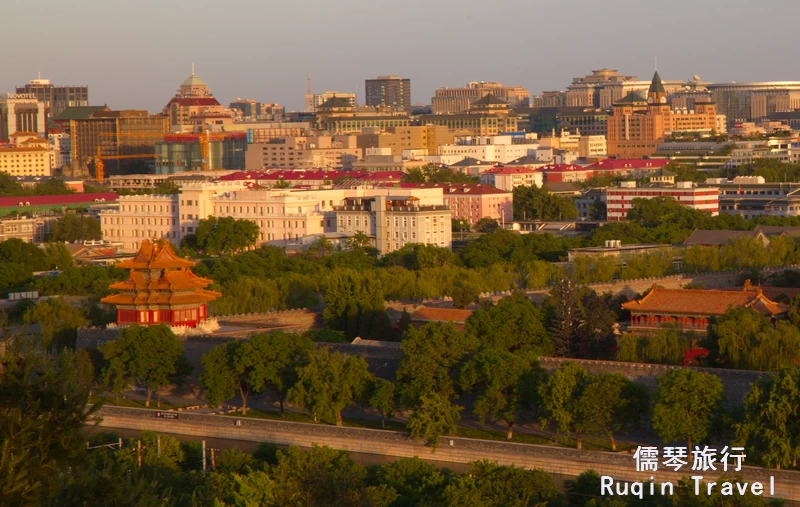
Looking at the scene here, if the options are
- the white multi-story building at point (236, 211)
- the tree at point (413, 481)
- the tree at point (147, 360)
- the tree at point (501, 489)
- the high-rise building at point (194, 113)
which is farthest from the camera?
the high-rise building at point (194, 113)

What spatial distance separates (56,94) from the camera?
484 feet

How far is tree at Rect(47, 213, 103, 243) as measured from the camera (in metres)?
58.3

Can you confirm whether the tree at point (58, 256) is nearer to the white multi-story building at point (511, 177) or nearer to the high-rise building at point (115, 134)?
the white multi-story building at point (511, 177)

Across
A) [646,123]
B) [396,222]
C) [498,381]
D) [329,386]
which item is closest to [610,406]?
[498,381]

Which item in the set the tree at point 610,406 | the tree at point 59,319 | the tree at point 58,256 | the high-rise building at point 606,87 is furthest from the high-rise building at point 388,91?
the tree at point 610,406

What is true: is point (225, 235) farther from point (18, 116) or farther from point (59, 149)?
point (18, 116)

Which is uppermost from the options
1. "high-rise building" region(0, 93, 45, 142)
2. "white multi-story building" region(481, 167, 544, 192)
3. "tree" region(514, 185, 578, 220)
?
"high-rise building" region(0, 93, 45, 142)

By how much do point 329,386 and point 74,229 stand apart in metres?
34.9

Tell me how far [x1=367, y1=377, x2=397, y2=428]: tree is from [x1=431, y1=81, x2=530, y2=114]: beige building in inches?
5166

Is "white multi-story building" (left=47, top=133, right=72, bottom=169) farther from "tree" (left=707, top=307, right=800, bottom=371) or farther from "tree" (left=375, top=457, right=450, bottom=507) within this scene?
"tree" (left=375, top=457, right=450, bottom=507)

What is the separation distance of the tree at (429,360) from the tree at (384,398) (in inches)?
7.0

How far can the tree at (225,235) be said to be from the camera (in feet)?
172

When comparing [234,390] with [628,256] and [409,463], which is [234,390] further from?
[628,256]

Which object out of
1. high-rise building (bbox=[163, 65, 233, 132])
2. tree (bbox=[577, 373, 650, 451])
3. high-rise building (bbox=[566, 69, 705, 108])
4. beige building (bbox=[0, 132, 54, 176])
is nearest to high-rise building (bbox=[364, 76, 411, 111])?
high-rise building (bbox=[566, 69, 705, 108])
